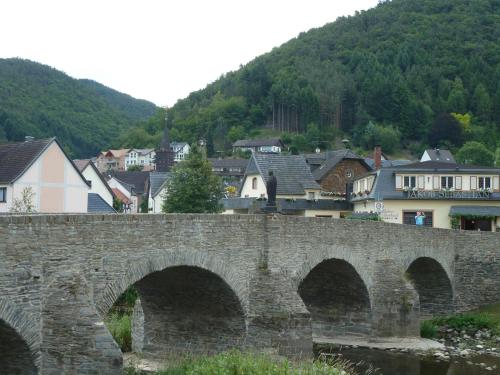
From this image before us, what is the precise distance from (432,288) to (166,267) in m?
21.4

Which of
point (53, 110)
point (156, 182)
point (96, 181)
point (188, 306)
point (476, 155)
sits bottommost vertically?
point (188, 306)

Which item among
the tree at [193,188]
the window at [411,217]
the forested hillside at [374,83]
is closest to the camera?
the window at [411,217]

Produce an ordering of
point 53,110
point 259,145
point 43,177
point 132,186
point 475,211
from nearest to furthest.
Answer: point 43,177 < point 475,211 < point 132,186 < point 53,110 < point 259,145

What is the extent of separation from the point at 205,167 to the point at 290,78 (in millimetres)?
98723

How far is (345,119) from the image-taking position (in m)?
138

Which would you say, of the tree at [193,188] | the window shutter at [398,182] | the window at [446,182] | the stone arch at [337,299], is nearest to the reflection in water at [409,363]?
the stone arch at [337,299]

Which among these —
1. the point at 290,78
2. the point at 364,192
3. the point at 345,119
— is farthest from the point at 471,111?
the point at 364,192

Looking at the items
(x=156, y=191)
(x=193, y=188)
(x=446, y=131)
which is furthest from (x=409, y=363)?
(x=446, y=131)

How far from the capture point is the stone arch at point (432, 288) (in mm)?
34900

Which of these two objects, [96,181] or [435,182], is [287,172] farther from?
[96,181]

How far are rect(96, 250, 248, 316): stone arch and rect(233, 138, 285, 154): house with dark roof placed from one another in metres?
105

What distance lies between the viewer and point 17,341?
13758mm

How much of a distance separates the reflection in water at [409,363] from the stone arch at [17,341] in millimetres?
12727

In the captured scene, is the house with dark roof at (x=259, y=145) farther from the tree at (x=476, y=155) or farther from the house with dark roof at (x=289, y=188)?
the house with dark roof at (x=289, y=188)
